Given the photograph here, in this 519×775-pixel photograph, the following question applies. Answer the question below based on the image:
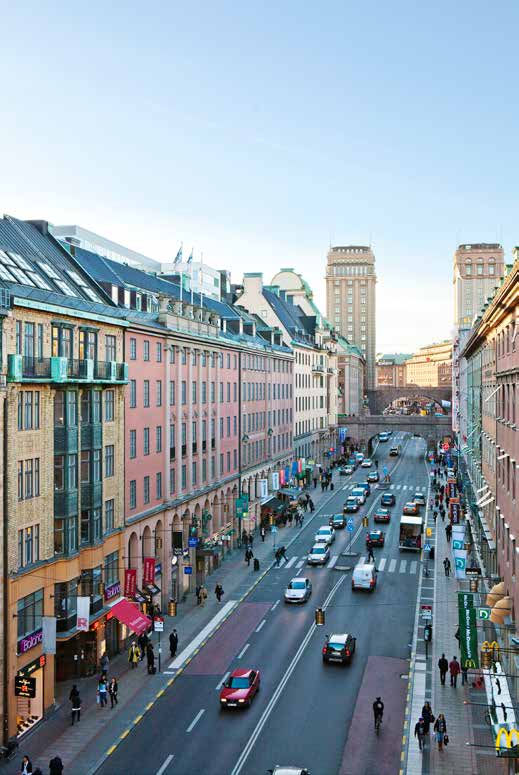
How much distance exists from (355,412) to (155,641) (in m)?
135

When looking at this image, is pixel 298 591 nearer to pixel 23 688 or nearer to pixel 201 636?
pixel 201 636

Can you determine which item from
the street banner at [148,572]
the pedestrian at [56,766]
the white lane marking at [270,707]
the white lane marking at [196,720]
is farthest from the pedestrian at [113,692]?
the street banner at [148,572]

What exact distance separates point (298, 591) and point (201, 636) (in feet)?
28.3

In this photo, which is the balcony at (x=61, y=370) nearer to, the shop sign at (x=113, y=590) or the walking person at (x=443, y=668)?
the shop sign at (x=113, y=590)

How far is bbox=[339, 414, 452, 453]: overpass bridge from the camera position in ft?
466

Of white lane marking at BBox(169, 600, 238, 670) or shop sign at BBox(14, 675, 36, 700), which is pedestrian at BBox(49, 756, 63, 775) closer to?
shop sign at BBox(14, 675, 36, 700)

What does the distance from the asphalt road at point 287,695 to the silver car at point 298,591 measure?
28.1 inches

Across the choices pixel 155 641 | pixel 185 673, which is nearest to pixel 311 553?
pixel 155 641

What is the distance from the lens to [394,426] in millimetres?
142375

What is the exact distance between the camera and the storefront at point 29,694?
33906mm

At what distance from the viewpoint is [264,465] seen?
8744 centimetres

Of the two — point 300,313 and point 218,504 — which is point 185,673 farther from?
point 300,313

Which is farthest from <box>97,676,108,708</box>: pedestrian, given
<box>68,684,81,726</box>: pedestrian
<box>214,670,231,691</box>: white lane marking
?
<box>214,670,231,691</box>: white lane marking

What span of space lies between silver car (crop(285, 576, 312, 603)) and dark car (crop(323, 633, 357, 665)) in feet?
33.8
